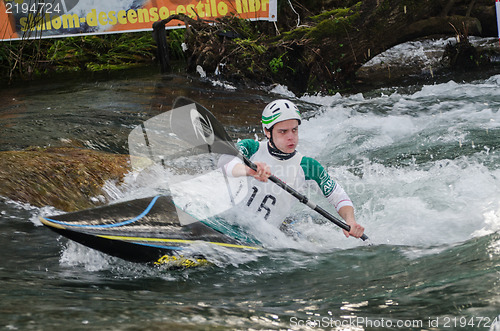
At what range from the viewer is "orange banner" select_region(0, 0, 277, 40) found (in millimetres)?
10039

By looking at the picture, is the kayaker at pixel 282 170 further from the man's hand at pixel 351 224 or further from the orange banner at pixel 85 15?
the orange banner at pixel 85 15

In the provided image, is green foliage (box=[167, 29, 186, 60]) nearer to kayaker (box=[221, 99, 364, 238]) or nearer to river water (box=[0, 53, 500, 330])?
river water (box=[0, 53, 500, 330])

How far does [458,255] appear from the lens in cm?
365

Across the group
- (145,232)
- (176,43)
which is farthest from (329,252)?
(176,43)

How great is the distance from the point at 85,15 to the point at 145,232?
7682 millimetres

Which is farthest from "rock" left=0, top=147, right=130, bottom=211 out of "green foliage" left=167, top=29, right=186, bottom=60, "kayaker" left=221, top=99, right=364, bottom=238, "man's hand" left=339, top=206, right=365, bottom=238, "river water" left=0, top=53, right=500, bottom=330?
"green foliage" left=167, top=29, right=186, bottom=60

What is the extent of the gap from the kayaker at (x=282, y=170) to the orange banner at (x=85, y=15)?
21.3 feet

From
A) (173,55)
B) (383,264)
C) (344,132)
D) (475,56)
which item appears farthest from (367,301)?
(173,55)

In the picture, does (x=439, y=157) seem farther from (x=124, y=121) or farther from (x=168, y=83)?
(x=168, y=83)

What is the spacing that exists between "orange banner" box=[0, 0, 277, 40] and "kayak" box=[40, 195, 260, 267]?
705cm

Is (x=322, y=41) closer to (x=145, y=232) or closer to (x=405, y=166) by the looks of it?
(x=405, y=166)

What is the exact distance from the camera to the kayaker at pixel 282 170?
4.11 metres

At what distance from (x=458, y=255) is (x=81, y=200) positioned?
3.11 metres

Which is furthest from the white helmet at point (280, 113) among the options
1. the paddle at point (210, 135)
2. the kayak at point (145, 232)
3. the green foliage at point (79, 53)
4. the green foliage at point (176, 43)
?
the green foliage at point (176, 43)
